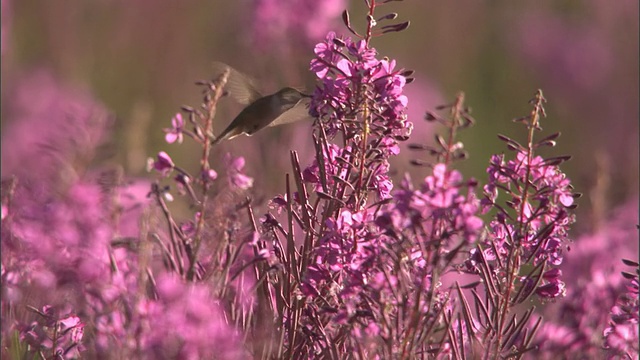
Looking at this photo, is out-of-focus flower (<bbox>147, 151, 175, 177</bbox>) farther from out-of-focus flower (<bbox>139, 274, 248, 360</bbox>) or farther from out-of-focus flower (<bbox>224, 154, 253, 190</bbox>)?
out-of-focus flower (<bbox>139, 274, 248, 360</bbox>)

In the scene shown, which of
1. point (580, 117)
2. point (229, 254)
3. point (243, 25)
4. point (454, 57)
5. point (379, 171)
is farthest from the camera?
point (454, 57)

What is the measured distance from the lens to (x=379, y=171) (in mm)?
1571

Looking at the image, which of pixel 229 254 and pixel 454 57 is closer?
pixel 229 254

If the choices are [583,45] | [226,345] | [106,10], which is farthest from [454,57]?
[226,345]

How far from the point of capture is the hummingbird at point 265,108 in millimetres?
1896

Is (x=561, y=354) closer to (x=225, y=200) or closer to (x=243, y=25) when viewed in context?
(x=225, y=200)

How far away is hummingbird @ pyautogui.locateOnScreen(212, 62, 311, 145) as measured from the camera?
74.6 inches

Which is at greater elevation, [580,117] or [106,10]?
[106,10]

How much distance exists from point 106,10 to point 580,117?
3592 mm

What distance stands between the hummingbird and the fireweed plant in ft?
0.86

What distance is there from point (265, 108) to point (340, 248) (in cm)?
56

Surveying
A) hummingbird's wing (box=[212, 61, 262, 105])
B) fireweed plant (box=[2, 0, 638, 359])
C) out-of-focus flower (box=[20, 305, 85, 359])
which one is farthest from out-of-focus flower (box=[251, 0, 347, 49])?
out-of-focus flower (box=[20, 305, 85, 359])

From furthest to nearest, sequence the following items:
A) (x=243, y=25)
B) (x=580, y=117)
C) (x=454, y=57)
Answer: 1. (x=454, y=57)
2. (x=580, y=117)
3. (x=243, y=25)

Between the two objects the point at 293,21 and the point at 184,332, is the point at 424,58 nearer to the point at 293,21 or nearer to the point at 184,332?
the point at 293,21
